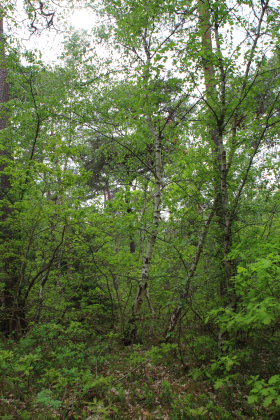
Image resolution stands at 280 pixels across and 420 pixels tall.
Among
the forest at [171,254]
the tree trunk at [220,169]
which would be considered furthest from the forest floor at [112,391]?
the tree trunk at [220,169]

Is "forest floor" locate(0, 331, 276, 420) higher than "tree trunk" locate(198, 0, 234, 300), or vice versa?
"tree trunk" locate(198, 0, 234, 300)

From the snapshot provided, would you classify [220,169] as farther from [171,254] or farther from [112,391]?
[112,391]

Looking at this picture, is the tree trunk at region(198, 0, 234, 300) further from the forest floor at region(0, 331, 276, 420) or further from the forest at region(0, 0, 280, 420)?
the forest floor at region(0, 331, 276, 420)

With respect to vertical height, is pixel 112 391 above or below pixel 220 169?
below

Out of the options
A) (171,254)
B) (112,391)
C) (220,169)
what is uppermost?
(220,169)

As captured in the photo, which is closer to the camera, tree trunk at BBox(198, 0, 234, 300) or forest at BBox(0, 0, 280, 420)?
forest at BBox(0, 0, 280, 420)

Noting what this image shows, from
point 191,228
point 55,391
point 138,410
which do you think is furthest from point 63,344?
point 191,228

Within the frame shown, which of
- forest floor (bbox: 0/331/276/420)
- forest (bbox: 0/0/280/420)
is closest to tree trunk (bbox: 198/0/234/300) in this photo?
forest (bbox: 0/0/280/420)

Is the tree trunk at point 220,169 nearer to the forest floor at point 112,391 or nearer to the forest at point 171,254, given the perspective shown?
the forest at point 171,254

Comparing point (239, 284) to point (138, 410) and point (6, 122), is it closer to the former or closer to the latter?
point (138, 410)

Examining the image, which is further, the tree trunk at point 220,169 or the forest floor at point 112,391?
the tree trunk at point 220,169

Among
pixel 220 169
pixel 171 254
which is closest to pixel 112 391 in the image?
pixel 171 254

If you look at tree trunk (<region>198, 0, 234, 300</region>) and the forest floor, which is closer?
the forest floor

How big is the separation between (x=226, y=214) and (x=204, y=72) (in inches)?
111
